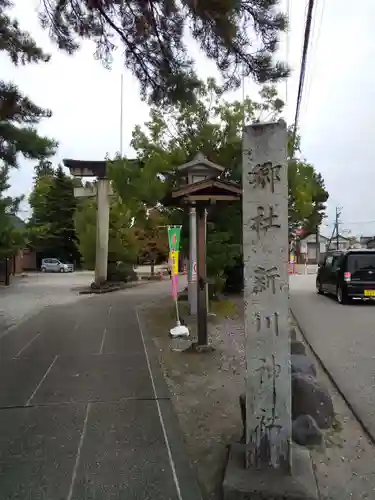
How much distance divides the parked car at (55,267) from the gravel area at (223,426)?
3791 centimetres

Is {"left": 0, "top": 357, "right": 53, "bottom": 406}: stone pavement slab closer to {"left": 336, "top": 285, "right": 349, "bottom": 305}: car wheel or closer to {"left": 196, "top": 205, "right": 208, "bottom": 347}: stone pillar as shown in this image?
{"left": 196, "top": 205, "right": 208, "bottom": 347}: stone pillar

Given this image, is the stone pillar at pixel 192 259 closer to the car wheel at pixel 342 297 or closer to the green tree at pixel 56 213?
the car wheel at pixel 342 297

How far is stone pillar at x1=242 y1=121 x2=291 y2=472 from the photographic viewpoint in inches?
143

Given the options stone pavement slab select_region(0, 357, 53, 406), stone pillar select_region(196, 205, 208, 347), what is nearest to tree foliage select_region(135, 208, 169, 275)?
stone pillar select_region(196, 205, 208, 347)

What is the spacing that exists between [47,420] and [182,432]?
1.40m

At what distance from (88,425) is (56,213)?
1750 inches

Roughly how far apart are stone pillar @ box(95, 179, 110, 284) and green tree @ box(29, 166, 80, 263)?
24.1m

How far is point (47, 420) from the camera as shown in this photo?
505 cm

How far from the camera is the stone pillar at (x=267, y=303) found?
3627 mm

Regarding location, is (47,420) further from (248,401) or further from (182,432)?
(248,401)

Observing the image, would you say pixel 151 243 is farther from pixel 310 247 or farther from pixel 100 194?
pixel 310 247

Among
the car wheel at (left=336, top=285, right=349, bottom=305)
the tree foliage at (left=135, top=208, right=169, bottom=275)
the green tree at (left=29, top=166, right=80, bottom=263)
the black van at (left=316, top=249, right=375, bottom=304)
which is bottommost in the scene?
the car wheel at (left=336, top=285, right=349, bottom=305)

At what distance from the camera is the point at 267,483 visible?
346cm

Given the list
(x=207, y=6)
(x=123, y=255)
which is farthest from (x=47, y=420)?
(x=123, y=255)
